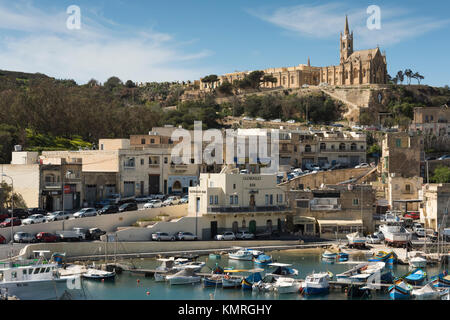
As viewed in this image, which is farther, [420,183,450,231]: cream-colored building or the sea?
[420,183,450,231]: cream-colored building

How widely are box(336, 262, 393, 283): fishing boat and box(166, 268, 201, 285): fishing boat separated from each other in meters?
8.45

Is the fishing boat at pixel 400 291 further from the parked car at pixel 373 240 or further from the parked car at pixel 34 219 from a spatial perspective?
the parked car at pixel 34 219

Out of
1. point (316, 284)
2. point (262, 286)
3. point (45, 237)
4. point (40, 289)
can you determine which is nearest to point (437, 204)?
point (316, 284)

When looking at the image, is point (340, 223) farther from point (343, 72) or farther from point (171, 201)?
point (343, 72)

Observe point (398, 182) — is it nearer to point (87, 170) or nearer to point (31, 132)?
point (87, 170)

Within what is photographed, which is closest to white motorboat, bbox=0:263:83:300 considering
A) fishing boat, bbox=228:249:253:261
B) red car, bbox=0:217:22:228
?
red car, bbox=0:217:22:228

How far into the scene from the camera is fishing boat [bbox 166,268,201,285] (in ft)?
123

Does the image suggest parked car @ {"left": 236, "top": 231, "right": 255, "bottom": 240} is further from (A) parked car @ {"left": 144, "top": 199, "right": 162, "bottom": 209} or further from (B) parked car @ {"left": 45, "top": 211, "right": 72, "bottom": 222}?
(B) parked car @ {"left": 45, "top": 211, "right": 72, "bottom": 222}

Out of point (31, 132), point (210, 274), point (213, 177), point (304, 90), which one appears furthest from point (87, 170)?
point (304, 90)

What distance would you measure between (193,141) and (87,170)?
11.9 meters

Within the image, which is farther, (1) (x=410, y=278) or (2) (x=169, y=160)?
(2) (x=169, y=160)

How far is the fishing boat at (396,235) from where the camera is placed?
48.6 m

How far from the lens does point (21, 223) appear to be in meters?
45.6

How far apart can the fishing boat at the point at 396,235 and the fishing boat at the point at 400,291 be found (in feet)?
44.8
